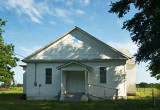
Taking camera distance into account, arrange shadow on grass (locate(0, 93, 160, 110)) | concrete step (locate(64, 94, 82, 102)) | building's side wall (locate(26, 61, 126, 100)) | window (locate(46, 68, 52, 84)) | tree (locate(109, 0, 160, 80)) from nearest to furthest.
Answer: shadow on grass (locate(0, 93, 160, 110)) → tree (locate(109, 0, 160, 80)) → concrete step (locate(64, 94, 82, 102)) → building's side wall (locate(26, 61, 126, 100)) → window (locate(46, 68, 52, 84))

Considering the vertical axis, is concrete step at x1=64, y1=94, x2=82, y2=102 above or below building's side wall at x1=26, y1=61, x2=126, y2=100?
below

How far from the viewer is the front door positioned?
21141 mm

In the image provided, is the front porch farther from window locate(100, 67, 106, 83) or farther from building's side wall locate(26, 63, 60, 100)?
window locate(100, 67, 106, 83)

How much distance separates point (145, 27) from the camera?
18000 millimetres

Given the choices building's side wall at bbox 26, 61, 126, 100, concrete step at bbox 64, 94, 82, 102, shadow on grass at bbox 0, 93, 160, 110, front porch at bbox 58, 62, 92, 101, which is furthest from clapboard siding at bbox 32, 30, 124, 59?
shadow on grass at bbox 0, 93, 160, 110

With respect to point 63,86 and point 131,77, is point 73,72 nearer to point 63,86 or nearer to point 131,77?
point 63,86

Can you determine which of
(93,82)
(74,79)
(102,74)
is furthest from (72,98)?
(102,74)

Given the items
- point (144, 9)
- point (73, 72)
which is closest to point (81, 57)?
point (73, 72)

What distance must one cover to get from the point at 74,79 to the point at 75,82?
348 mm

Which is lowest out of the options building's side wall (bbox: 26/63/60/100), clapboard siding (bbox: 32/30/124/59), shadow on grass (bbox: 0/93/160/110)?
shadow on grass (bbox: 0/93/160/110)

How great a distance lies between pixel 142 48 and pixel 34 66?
11.2 m

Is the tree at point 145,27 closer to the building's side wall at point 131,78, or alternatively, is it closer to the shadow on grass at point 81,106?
the shadow on grass at point 81,106

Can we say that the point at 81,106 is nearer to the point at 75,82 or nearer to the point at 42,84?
the point at 75,82

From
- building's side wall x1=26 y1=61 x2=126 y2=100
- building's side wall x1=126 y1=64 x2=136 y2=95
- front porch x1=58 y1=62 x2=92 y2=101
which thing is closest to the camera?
front porch x1=58 y1=62 x2=92 y2=101
